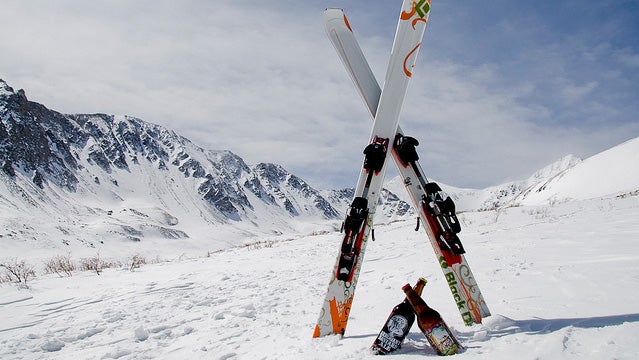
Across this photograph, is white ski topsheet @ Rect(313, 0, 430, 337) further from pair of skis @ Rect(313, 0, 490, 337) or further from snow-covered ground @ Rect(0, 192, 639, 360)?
snow-covered ground @ Rect(0, 192, 639, 360)

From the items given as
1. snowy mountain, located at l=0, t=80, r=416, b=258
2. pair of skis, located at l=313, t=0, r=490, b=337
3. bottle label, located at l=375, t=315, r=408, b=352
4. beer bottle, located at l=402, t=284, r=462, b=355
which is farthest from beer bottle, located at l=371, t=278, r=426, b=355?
snowy mountain, located at l=0, t=80, r=416, b=258

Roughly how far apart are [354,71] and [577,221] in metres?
7.76

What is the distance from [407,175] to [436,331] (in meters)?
1.83

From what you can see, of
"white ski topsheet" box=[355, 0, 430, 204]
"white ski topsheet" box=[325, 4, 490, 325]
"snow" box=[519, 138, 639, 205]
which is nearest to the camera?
"white ski topsheet" box=[325, 4, 490, 325]

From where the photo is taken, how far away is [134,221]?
85.8 meters

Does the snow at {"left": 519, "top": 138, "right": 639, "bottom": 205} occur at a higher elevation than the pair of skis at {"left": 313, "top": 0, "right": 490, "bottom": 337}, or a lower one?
higher

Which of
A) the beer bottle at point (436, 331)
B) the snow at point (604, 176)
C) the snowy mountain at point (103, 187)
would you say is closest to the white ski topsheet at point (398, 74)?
the beer bottle at point (436, 331)

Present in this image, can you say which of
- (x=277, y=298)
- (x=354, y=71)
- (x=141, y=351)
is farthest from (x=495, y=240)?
(x=141, y=351)

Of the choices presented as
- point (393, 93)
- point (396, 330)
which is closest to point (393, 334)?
point (396, 330)

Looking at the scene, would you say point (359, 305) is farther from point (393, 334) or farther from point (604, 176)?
point (604, 176)

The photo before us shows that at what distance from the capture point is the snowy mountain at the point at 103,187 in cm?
6881

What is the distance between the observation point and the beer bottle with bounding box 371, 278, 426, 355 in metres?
3.10

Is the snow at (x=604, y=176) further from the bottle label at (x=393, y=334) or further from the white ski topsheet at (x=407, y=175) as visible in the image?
the bottle label at (x=393, y=334)

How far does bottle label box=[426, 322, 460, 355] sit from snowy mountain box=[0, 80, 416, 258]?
6190cm
